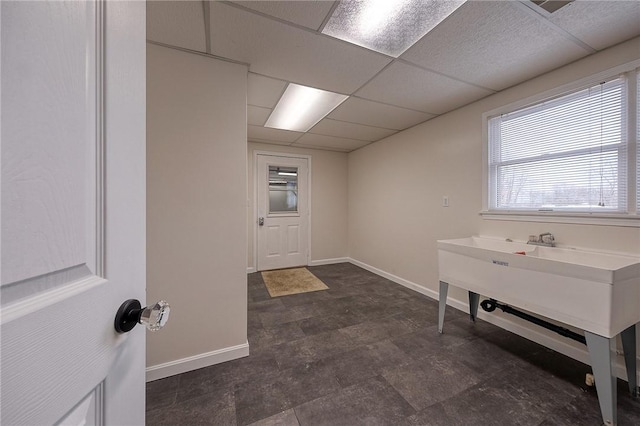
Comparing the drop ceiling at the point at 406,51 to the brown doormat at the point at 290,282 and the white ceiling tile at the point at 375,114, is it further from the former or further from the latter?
the brown doormat at the point at 290,282

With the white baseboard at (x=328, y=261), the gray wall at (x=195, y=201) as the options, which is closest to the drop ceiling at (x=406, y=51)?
the gray wall at (x=195, y=201)

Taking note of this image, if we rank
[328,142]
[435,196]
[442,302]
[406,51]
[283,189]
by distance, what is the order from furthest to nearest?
[283,189] → [328,142] → [435,196] → [442,302] → [406,51]

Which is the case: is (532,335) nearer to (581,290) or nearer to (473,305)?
(473,305)

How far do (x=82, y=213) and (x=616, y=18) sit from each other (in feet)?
8.84

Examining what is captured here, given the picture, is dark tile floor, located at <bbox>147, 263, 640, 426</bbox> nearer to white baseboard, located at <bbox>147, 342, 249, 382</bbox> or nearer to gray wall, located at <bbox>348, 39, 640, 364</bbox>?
white baseboard, located at <bbox>147, 342, 249, 382</bbox>

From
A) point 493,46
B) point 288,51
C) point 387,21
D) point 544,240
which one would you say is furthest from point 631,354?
point 288,51

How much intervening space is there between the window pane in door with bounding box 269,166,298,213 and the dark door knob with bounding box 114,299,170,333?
4012 millimetres

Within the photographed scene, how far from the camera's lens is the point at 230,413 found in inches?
56.1

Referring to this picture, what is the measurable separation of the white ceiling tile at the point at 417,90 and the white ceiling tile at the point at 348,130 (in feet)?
2.65

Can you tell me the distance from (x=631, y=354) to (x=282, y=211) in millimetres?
4197

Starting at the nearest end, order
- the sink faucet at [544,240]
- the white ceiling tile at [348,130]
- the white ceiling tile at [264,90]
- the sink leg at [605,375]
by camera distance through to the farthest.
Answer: the sink leg at [605,375] → the sink faucet at [544,240] → the white ceiling tile at [264,90] → the white ceiling tile at [348,130]

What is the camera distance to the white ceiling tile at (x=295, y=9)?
4.42 feet

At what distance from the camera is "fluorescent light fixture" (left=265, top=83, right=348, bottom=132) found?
8.03ft

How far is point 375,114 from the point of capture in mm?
2943
